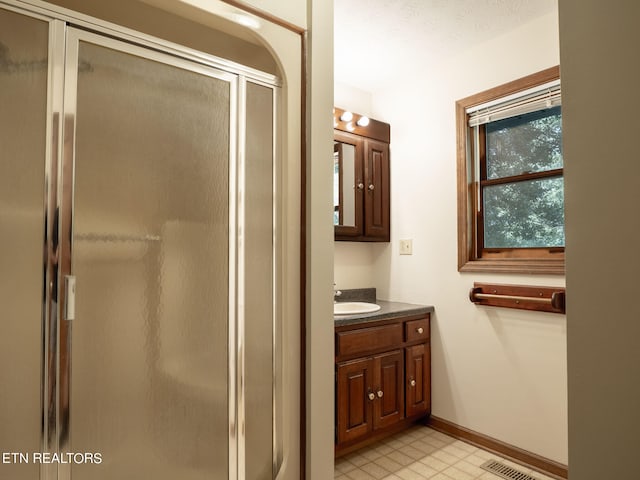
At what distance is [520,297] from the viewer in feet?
7.11

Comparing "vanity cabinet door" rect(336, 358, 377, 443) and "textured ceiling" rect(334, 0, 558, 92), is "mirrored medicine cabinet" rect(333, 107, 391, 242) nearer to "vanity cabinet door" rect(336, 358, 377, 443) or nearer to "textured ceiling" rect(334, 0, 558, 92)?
"textured ceiling" rect(334, 0, 558, 92)

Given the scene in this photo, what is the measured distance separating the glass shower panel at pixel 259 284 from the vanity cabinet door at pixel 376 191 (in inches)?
59.3

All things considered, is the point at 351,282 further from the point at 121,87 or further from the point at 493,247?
the point at 121,87

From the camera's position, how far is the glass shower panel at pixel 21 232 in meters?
0.91

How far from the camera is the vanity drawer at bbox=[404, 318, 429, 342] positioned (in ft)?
8.18

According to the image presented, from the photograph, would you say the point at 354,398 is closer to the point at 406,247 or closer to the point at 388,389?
the point at 388,389

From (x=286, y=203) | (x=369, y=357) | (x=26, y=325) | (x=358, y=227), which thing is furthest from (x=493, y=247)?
(x=26, y=325)

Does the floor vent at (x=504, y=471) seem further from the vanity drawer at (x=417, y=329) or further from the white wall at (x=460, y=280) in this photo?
the vanity drawer at (x=417, y=329)

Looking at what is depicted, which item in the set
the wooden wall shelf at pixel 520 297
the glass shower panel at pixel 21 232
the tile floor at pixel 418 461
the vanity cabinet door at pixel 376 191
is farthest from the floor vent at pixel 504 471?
the glass shower panel at pixel 21 232

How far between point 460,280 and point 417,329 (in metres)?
0.45

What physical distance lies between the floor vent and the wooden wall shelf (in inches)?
36.0

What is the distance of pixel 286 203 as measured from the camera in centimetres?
141

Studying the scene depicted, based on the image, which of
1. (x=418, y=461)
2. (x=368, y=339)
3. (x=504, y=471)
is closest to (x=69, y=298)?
(x=368, y=339)

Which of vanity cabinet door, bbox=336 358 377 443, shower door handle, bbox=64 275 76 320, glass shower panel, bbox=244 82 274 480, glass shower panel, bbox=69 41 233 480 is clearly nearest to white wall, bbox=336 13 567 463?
vanity cabinet door, bbox=336 358 377 443
